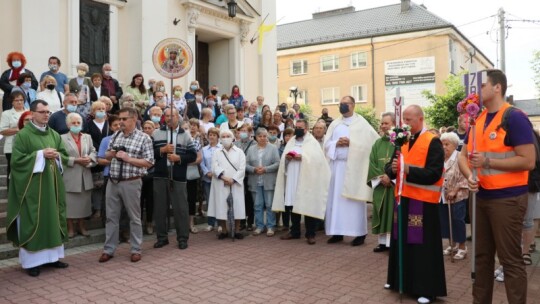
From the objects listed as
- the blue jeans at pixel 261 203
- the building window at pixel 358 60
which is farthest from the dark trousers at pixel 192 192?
the building window at pixel 358 60

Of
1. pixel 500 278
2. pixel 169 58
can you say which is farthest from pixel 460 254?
pixel 169 58

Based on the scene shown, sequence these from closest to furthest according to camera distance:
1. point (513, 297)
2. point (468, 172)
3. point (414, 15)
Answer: point (513, 297), point (468, 172), point (414, 15)

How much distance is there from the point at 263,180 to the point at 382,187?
7.57ft

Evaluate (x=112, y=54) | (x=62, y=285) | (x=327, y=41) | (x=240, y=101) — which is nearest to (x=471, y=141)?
(x=62, y=285)

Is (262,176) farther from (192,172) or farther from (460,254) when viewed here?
(460,254)

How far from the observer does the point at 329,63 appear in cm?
4291

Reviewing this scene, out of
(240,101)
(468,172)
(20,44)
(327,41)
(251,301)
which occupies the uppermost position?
(327,41)

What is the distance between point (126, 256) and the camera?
698 cm

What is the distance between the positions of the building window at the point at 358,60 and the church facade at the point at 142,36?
2308 centimetres

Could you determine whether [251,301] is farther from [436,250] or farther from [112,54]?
[112,54]

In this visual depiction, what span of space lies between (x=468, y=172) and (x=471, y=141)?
30 cm

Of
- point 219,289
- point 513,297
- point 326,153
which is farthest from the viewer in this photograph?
point 326,153

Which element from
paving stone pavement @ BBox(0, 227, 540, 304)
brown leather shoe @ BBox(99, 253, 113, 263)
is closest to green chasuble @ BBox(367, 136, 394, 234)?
paving stone pavement @ BBox(0, 227, 540, 304)

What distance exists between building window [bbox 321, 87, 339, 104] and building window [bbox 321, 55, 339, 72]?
72.1 inches
